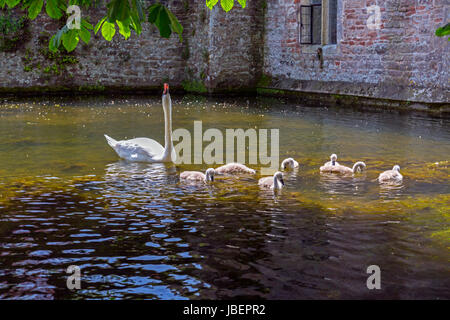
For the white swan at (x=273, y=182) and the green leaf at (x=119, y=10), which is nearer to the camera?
the green leaf at (x=119, y=10)

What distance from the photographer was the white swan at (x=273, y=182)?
6.96 m

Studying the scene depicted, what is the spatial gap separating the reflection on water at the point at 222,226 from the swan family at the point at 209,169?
134mm

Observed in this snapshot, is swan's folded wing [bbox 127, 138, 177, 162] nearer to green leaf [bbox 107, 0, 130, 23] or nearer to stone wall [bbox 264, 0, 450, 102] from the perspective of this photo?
green leaf [bbox 107, 0, 130, 23]

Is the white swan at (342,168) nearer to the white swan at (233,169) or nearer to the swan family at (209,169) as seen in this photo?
the swan family at (209,169)

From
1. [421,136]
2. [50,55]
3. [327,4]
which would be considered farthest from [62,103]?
[421,136]

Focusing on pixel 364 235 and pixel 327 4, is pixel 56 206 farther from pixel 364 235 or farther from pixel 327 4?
pixel 327 4

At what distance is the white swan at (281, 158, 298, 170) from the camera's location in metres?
8.11

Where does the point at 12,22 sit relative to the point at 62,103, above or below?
above

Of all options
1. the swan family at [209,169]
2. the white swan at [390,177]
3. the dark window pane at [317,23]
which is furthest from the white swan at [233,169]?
the dark window pane at [317,23]

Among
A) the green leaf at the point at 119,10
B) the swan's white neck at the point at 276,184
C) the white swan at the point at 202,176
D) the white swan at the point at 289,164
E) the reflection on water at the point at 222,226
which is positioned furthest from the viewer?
the white swan at the point at 289,164

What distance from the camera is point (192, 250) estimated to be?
4.88 m

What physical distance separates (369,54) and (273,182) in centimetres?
994

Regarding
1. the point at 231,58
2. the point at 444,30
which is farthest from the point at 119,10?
the point at 231,58
